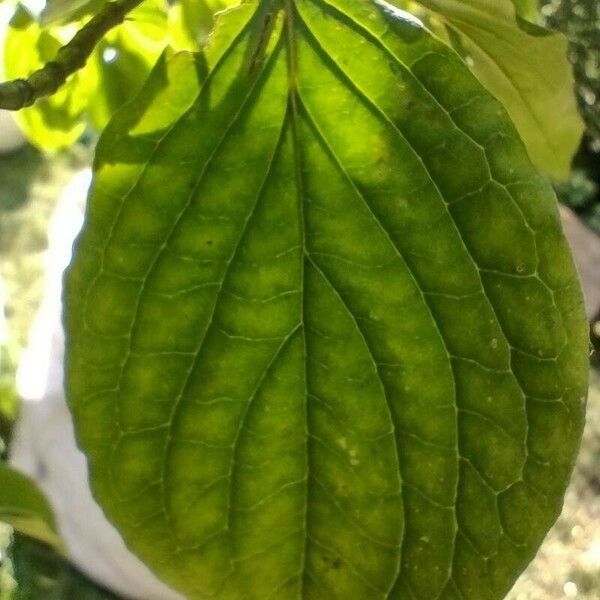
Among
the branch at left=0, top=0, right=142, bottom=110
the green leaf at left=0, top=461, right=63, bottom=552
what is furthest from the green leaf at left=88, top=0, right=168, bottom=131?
the green leaf at left=0, top=461, right=63, bottom=552

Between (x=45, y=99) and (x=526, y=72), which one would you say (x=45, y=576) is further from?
(x=526, y=72)

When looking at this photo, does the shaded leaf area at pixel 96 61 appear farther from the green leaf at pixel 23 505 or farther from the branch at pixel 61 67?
the green leaf at pixel 23 505

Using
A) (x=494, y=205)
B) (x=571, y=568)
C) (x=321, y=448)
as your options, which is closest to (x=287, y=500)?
Result: (x=321, y=448)

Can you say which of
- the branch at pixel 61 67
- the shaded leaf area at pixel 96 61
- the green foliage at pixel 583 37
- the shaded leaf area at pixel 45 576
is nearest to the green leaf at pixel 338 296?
the branch at pixel 61 67

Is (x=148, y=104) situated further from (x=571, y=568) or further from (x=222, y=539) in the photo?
(x=571, y=568)

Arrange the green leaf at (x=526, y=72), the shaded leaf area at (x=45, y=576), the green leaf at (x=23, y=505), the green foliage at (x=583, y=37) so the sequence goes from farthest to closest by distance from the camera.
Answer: the green foliage at (x=583, y=37) < the shaded leaf area at (x=45, y=576) < the green leaf at (x=526, y=72) < the green leaf at (x=23, y=505)

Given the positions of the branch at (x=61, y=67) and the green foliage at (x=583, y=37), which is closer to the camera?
the branch at (x=61, y=67)

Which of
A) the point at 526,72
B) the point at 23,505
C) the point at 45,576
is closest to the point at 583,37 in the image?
the point at 526,72
